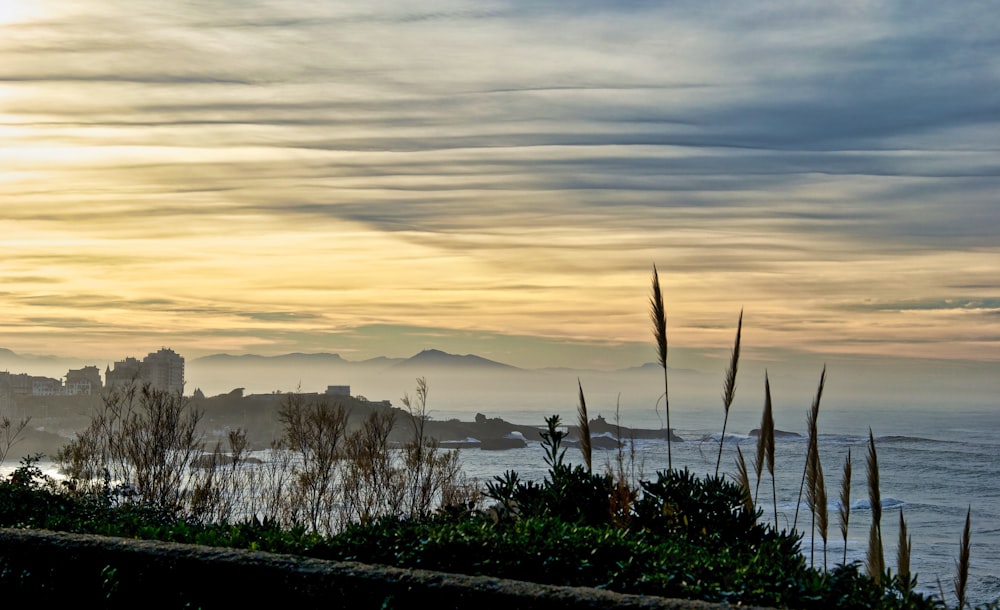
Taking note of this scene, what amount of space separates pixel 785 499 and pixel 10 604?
4620cm

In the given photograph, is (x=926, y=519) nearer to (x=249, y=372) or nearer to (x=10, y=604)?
(x=10, y=604)

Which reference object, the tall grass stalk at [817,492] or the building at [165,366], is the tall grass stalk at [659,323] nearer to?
the tall grass stalk at [817,492]

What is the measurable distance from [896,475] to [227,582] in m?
60.2

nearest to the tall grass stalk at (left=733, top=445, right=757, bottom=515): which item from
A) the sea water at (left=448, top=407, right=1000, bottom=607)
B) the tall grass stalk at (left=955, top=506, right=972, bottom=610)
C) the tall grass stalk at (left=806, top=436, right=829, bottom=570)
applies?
the tall grass stalk at (left=806, top=436, right=829, bottom=570)

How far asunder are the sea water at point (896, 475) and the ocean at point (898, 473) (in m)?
0.07

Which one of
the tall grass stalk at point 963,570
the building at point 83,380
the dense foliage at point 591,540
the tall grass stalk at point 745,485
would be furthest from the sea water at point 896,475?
the building at point 83,380

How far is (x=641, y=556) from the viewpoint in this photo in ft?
14.4

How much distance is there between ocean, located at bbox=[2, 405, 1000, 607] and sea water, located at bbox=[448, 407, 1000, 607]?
7cm

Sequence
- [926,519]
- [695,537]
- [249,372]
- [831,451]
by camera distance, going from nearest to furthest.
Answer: [695,537], [926,519], [831,451], [249,372]

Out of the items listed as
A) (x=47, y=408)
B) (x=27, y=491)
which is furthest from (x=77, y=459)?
(x=47, y=408)

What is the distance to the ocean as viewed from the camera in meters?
31.8

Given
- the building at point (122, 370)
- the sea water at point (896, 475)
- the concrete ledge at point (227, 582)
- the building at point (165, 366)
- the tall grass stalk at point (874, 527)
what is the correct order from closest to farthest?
the concrete ledge at point (227, 582) → the tall grass stalk at point (874, 527) → the sea water at point (896, 475) → the building at point (122, 370) → the building at point (165, 366)

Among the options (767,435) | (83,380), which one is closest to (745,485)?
(767,435)

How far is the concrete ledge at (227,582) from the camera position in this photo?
3979 mm
